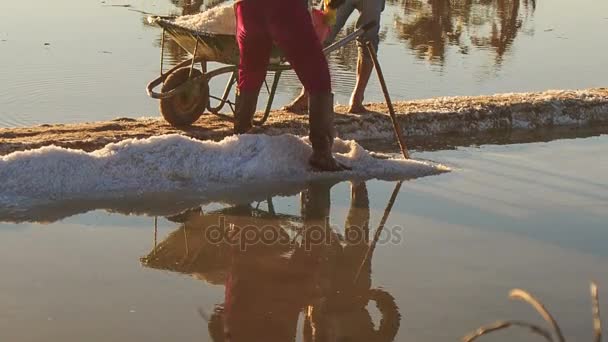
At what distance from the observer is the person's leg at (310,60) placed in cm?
569

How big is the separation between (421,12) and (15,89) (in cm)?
798

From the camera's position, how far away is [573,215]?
A: 5.52 meters

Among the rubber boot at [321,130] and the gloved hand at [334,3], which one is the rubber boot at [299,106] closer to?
the gloved hand at [334,3]

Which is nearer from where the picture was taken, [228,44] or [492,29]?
[228,44]

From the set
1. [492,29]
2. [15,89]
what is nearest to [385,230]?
[15,89]

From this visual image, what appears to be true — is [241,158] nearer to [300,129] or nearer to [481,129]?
[300,129]

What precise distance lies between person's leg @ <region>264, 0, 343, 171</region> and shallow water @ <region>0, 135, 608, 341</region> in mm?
260

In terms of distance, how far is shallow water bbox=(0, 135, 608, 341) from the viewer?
151 inches

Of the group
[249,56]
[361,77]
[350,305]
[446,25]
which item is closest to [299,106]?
[361,77]

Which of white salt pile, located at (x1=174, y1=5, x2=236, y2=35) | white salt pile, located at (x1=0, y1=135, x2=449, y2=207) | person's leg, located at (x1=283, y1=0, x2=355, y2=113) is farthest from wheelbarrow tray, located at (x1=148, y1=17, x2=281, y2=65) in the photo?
person's leg, located at (x1=283, y1=0, x2=355, y2=113)

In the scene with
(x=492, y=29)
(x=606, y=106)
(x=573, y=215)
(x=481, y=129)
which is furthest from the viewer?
(x=492, y=29)

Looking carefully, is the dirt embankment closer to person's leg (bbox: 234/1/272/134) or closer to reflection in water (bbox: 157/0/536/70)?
person's leg (bbox: 234/1/272/134)

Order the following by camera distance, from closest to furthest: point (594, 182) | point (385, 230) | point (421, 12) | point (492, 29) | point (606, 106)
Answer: point (385, 230)
point (594, 182)
point (606, 106)
point (492, 29)
point (421, 12)

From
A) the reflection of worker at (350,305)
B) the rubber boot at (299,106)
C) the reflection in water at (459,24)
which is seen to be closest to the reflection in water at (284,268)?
the reflection of worker at (350,305)
